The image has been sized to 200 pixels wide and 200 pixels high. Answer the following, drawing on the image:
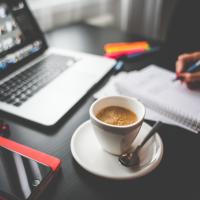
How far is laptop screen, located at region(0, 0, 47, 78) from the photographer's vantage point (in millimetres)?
693

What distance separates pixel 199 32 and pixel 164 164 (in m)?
0.79

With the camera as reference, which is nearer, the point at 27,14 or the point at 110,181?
the point at 110,181

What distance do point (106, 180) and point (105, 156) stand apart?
5 cm

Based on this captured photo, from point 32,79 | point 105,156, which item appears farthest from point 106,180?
point 32,79

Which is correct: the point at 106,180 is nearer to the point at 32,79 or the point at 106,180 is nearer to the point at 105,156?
the point at 105,156

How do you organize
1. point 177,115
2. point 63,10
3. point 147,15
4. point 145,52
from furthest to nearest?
1. point 147,15
2. point 63,10
3. point 145,52
4. point 177,115

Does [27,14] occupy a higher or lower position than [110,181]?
higher

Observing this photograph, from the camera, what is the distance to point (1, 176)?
39 cm

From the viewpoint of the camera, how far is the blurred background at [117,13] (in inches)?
46.7

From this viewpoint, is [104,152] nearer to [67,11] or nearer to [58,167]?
[58,167]

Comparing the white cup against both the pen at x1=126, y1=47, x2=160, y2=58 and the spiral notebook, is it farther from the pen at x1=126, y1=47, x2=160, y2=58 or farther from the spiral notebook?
the pen at x1=126, y1=47, x2=160, y2=58

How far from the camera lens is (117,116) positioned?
1.56 ft

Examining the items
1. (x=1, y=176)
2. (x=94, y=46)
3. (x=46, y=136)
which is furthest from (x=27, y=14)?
(x=1, y=176)

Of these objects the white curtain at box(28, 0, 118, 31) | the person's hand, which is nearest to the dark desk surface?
the person's hand
